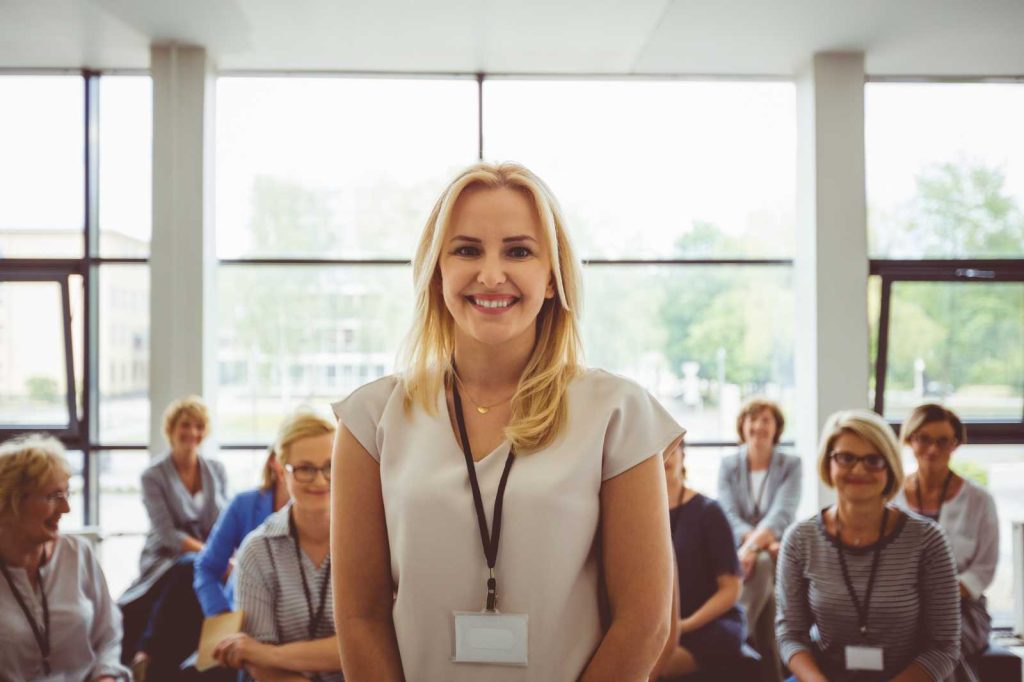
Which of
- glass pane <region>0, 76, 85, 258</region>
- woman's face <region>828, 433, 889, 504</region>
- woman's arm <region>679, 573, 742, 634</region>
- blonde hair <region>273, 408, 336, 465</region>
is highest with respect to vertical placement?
glass pane <region>0, 76, 85, 258</region>

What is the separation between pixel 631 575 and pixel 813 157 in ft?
17.6

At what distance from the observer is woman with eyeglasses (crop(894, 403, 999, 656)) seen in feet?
12.2

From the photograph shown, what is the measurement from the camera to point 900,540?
2.53m

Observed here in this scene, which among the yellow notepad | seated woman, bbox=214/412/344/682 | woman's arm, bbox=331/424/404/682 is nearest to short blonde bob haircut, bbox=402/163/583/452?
woman's arm, bbox=331/424/404/682

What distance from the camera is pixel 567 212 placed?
6105 mm

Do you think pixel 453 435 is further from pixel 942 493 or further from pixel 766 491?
pixel 766 491

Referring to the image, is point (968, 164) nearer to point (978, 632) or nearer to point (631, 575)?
point (978, 632)

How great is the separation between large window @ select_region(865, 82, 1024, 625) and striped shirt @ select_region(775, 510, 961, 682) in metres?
3.83

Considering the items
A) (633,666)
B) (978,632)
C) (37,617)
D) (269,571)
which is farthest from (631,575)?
(978,632)

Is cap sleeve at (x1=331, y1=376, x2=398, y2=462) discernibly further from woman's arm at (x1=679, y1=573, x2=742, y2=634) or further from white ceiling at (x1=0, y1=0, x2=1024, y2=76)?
white ceiling at (x1=0, y1=0, x2=1024, y2=76)

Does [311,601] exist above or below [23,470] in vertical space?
below

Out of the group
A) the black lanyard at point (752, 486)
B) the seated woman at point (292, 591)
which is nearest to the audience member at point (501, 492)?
the seated woman at point (292, 591)

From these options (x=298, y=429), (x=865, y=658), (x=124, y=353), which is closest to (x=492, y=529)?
(x=298, y=429)

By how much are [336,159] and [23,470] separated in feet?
13.1
